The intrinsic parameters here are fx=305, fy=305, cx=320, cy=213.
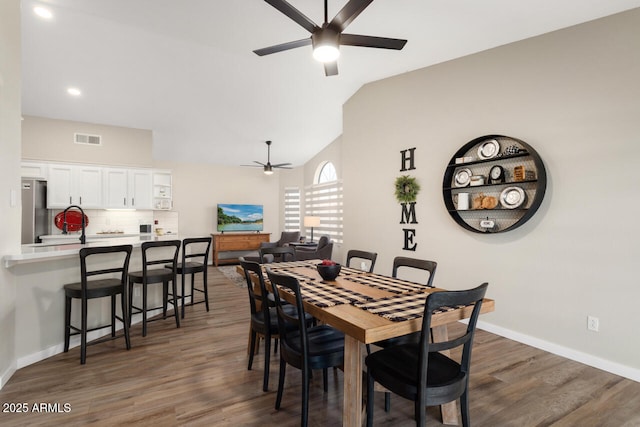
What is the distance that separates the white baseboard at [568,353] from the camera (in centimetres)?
256

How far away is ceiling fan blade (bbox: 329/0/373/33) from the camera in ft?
6.68

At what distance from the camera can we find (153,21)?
134 inches

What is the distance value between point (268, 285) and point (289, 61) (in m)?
3.32

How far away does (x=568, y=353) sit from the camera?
290 centimetres

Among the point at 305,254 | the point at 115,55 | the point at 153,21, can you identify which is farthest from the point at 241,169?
the point at 153,21

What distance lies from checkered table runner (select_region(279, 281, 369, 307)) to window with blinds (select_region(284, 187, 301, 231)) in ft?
23.0

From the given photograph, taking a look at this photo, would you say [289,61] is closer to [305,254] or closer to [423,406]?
[305,254]

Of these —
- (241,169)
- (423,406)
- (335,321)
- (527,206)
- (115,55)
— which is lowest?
(423,406)

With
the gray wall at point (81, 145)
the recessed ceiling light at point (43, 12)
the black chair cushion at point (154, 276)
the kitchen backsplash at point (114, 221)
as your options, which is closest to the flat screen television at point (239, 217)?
the kitchen backsplash at point (114, 221)

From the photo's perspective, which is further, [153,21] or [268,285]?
[153,21]

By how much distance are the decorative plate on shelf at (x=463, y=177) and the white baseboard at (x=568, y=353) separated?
1667 mm

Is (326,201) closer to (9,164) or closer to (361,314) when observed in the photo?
(9,164)

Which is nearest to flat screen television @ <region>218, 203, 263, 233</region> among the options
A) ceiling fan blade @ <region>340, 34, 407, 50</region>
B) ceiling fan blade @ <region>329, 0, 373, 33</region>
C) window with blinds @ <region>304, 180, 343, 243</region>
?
window with blinds @ <region>304, 180, 343, 243</region>

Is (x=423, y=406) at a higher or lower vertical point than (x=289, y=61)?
lower
